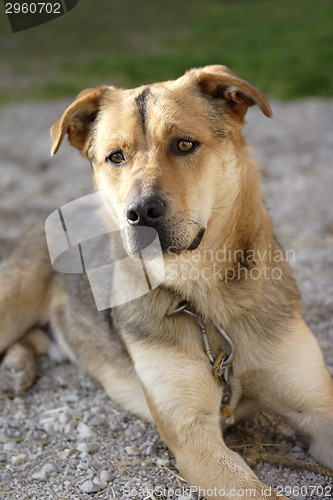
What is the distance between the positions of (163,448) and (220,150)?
6.05ft

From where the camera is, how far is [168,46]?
59.5 ft

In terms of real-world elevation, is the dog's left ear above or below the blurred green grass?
above

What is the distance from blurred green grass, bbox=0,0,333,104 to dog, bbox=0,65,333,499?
30.3 ft

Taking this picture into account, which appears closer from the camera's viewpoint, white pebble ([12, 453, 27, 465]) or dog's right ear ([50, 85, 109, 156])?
white pebble ([12, 453, 27, 465])

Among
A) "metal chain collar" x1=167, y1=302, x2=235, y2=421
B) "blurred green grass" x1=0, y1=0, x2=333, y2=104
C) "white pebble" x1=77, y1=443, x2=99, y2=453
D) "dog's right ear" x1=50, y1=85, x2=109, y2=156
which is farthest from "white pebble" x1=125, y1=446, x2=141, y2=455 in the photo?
"blurred green grass" x1=0, y1=0, x2=333, y2=104

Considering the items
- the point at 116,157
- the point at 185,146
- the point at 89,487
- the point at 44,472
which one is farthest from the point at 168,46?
the point at 89,487

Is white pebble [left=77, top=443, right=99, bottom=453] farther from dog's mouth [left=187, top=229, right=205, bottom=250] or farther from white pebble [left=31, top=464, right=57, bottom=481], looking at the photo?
dog's mouth [left=187, top=229, right=205, bottom=250]

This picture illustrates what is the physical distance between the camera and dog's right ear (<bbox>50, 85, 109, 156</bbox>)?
11.9ft

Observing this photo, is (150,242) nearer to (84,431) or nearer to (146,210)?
(146,210)

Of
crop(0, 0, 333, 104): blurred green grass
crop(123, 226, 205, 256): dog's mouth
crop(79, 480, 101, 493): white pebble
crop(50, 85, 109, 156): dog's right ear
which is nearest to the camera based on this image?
crop(123, 226, 205, 256): dog's mouth

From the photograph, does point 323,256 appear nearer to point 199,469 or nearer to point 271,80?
point 199,469

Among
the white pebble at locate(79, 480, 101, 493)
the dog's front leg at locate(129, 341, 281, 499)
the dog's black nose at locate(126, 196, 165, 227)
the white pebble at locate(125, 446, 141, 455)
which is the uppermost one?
the dog's black nose at locate(126, 196, 165, 227)

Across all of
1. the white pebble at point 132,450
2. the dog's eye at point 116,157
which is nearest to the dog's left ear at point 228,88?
the dog's eye at point 116,157

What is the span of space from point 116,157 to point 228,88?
Result: 31.3 inches
